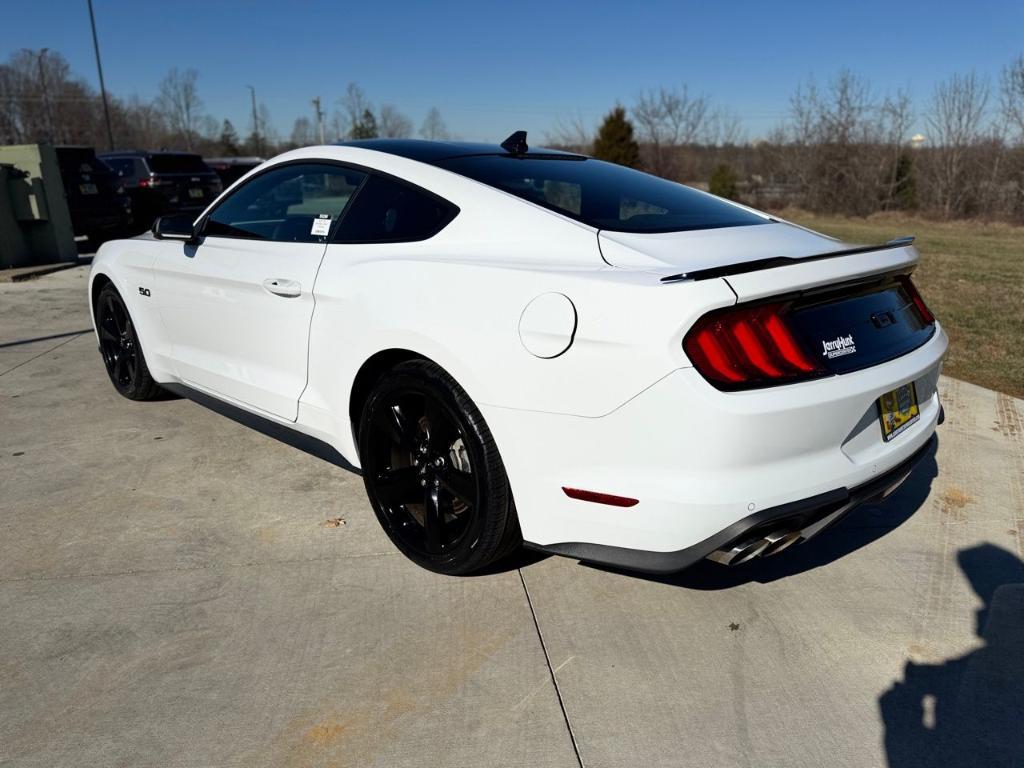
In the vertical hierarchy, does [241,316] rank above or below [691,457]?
above

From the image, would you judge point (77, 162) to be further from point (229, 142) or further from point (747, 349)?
point (229, 142)

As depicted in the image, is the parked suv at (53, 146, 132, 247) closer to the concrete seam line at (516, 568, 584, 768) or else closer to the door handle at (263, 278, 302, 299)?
the door handle at (263, 278, 302, 299)

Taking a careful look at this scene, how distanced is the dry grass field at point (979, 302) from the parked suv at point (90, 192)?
12295 mm

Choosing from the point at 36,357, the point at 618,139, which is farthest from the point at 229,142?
the point at 36,357

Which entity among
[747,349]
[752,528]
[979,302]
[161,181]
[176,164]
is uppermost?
[176,164]

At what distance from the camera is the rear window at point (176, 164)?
53.3 feet

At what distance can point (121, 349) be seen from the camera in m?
5.02

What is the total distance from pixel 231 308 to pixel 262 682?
1.85 m

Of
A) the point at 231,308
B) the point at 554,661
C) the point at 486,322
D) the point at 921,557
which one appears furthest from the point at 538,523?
the point at 231,308

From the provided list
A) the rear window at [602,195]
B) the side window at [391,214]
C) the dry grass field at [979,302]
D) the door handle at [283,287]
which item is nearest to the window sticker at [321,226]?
the side window at [391,214]

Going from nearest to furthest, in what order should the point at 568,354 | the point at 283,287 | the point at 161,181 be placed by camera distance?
the point at 568,354 < the point at 283,287 < the point at 161,181

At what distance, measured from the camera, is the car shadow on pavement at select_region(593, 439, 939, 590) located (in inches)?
120

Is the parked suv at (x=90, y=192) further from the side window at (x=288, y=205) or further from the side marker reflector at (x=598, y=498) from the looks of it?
the side marker reflector at (x=598, y=498)

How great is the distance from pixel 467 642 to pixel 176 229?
2780mm
